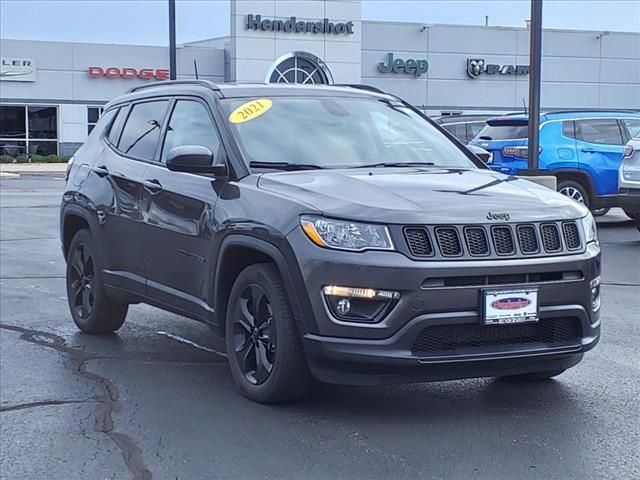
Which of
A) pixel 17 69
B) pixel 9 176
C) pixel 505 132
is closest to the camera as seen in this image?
pixel 505 132

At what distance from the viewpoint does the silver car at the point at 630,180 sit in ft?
42.8

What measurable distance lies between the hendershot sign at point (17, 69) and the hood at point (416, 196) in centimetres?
4091

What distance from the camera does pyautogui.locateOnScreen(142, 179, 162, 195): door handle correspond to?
648cm

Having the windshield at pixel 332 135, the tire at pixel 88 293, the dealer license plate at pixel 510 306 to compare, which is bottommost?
the tire at pixel 88 293

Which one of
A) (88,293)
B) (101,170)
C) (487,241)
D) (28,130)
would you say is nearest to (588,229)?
(487,241)

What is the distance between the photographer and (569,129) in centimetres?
1585

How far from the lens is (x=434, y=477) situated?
14.4 feet

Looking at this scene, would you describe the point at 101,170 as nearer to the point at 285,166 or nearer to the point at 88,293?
the point at 88,293

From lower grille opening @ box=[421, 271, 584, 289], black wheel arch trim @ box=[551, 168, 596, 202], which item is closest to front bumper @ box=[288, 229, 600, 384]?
lower grille opening @ box=[421, 271, 584, 289]

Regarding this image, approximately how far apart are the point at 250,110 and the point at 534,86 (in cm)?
743

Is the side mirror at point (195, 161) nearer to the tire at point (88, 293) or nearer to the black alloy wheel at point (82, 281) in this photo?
the tire at point (88, 293)

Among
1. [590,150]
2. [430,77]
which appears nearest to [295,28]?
[430,77]

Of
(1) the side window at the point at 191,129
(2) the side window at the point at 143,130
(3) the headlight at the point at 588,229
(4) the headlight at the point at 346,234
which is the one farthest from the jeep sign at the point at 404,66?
(4) the headlight at the point at 346,234

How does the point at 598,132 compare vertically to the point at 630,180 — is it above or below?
above
